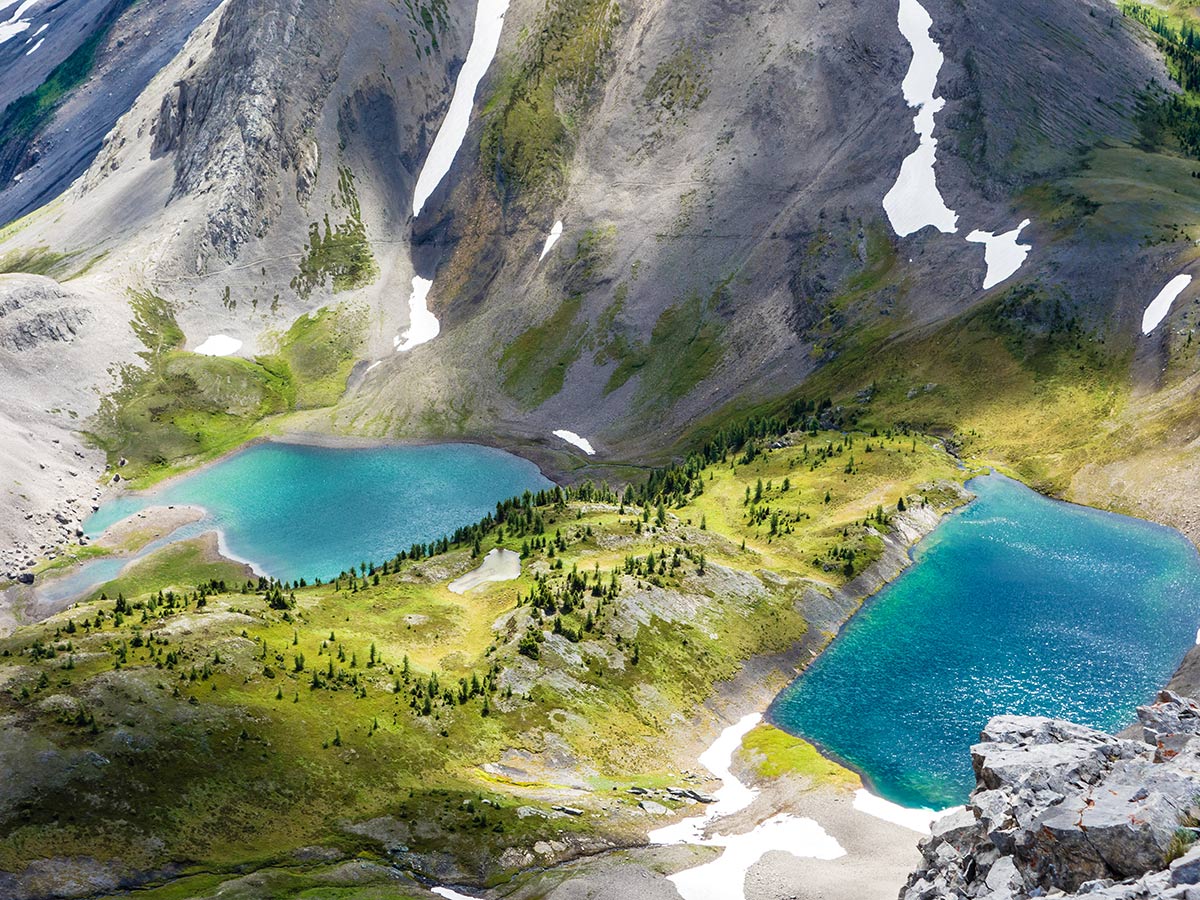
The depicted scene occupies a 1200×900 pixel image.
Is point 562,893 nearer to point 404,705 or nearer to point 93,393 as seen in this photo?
point 404,705

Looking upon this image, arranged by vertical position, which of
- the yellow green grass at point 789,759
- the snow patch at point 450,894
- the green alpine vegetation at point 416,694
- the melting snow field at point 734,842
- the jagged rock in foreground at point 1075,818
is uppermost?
the jagged rock in foreground at point 1075,818

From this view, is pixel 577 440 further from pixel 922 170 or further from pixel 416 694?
pixel 416 694

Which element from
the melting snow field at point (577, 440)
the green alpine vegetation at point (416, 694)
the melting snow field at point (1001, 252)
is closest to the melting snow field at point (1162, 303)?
the melting snow field at point (1001, 252)

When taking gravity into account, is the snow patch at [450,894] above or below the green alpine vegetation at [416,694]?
below

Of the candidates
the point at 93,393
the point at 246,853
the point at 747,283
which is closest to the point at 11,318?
the point at 93,393

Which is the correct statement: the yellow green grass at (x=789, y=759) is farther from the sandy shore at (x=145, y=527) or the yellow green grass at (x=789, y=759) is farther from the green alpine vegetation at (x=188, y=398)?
the green alpine vegetation at (x=188, y=398)

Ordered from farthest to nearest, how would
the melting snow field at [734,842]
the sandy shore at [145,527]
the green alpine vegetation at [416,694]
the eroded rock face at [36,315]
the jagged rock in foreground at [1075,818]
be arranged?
the eroded rock face at [36,315], the sandy shore at [145,527], the melting snow field at [734,842], the green alpine vegetation at [416,694], the jagged rock in foreground at [1075,818]
